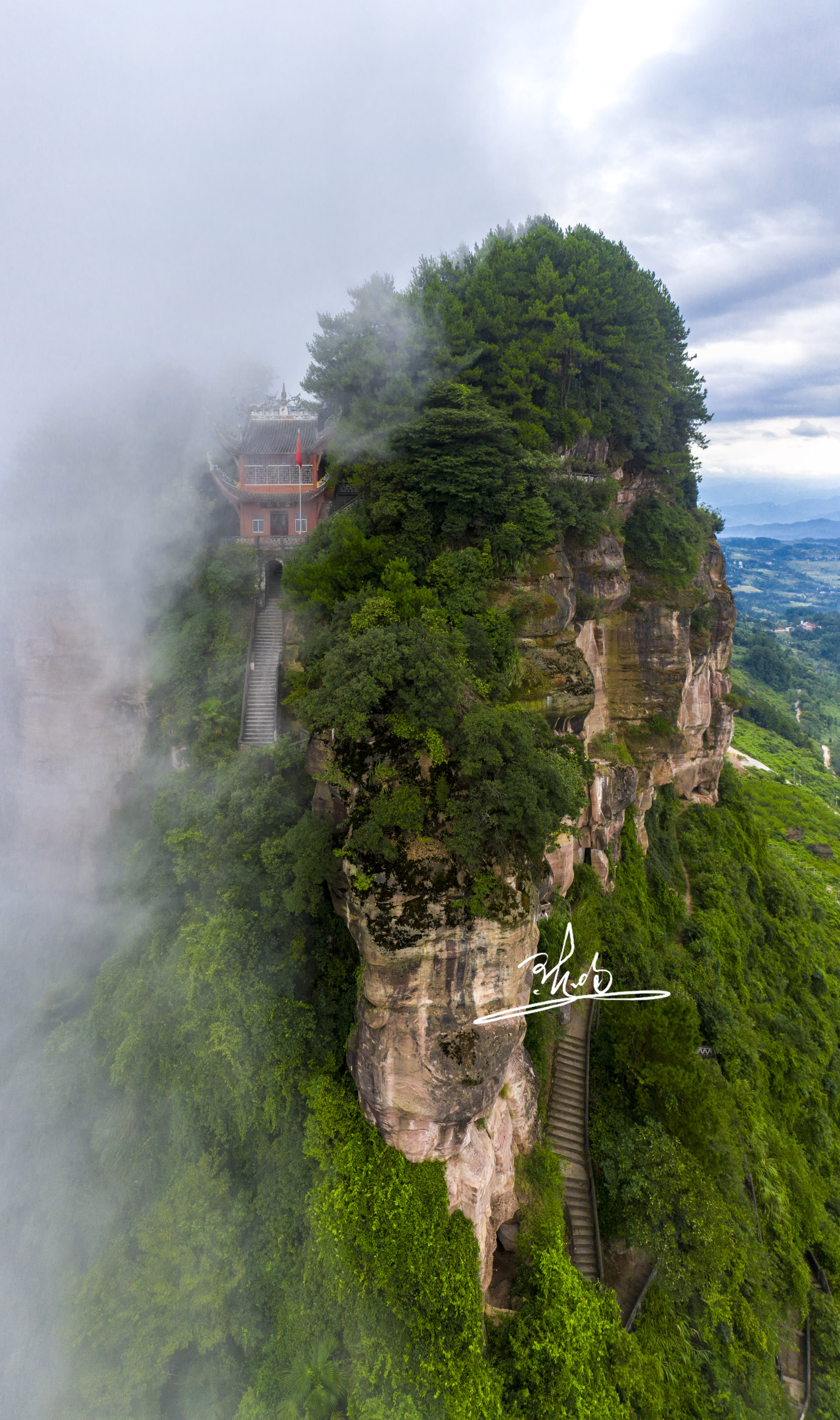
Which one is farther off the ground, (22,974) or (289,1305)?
(22,974)

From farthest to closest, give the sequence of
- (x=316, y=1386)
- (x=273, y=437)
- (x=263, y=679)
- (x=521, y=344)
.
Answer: (x=273, y=437), (x=521, y=344), (x=263, y=679), (x=316, y=1386)

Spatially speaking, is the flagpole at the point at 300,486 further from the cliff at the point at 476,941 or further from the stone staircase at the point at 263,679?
the cliff at the point at 476,941

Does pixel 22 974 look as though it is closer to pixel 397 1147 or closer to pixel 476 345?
pixel 397 1147

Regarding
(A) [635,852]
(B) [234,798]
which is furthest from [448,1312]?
(A) [635,852]

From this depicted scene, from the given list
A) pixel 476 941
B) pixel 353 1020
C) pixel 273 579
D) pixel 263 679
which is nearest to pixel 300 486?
pixel 273 579

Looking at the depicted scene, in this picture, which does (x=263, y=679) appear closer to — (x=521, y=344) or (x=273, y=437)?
(x=273, y=437)
